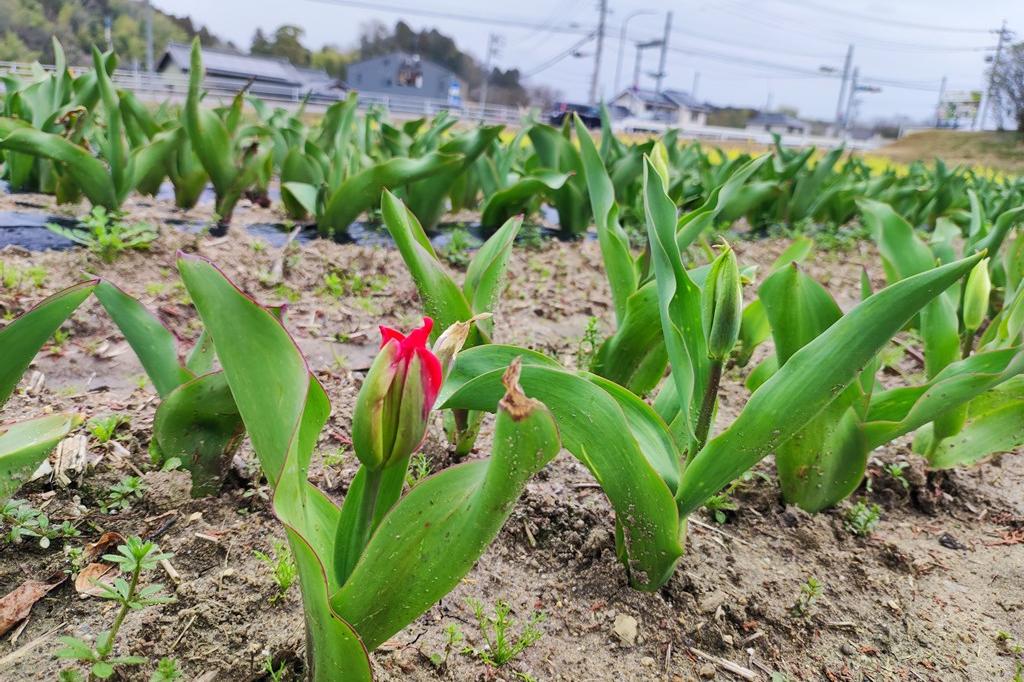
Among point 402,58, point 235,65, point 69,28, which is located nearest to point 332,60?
point 402,58

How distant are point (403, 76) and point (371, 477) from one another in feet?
189

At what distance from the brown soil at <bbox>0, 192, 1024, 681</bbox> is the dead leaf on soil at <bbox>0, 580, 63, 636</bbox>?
0.04 ft

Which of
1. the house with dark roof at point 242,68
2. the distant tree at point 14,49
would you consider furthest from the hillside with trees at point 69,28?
the house with dark roof at point 242,68

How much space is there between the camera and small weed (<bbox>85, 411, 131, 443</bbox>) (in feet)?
4.91

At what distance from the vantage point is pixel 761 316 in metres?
1.74

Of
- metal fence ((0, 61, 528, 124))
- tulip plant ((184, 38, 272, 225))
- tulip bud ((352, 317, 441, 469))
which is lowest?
tulip bud ((352, 317, 441, 469))

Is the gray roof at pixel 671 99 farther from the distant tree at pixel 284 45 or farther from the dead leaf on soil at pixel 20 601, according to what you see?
the dead leaf on soil at pixel 20 601

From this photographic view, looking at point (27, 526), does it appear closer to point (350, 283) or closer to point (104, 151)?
point (350, 283)

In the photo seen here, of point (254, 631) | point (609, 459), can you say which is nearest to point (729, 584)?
point (609, 459)

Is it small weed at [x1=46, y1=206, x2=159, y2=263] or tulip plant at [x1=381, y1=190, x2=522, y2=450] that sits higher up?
tulip plant at [x1=381, y1=190, x2=522, y2=450]

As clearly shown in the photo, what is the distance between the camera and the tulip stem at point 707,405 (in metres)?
1.16

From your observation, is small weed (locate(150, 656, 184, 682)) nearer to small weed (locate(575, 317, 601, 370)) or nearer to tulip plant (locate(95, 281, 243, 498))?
tulip plant (locate(95, 281, 243, 498))

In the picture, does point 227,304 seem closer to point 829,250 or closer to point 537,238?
point 537,238

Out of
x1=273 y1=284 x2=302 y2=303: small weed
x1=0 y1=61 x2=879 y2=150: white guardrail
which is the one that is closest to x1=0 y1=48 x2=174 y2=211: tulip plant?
x1=273 y1=284 x2=302 y2=303: small weed
